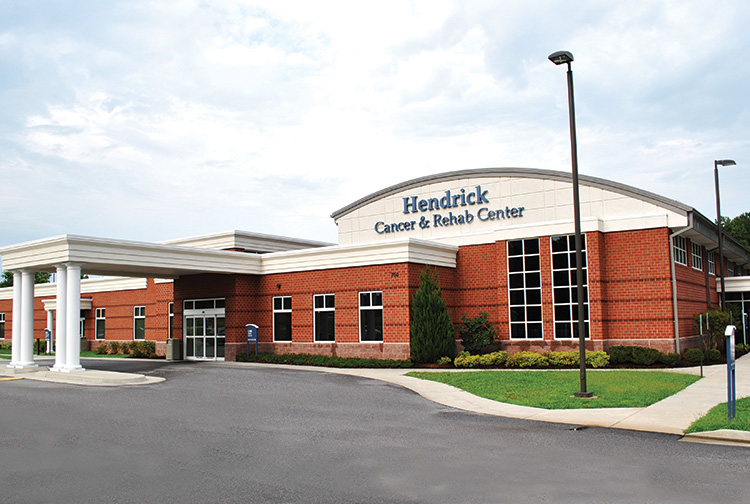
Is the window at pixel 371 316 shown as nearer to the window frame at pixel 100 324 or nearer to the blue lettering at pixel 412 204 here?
the blue lettering at pixel 412 204

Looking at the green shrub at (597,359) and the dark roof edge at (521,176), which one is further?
the dark roof edge at (521,176)

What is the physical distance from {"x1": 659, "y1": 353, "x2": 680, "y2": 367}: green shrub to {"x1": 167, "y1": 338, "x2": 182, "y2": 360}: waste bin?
63.8 feet

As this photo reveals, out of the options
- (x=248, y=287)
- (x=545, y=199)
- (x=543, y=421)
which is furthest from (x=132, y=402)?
(x=545, y=199)

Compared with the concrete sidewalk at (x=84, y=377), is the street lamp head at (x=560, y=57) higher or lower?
higher

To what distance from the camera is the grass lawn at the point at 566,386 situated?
1339 centimetres

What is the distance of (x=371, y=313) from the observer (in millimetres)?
24484

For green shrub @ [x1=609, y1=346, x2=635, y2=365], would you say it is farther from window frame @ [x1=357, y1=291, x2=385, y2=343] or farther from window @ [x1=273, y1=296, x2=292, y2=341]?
window @ [x1=273, y1=296, x2=292, y2=341]

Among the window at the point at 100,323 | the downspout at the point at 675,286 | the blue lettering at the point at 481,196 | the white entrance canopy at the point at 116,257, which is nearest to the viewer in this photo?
the white entrance canopy at the point at 116,257

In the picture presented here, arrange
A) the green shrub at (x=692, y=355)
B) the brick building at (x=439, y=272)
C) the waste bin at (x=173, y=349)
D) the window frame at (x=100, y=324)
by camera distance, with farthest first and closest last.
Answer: the window frame at (x=100, y=324), the waste bin at (x=173, y=349), the brick building at (x=439, y=272), the green shrub at (x=692, y=355)

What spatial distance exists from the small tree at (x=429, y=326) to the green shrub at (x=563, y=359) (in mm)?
3508

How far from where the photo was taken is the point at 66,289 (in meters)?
21.0

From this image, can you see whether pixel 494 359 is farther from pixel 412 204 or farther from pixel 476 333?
pixel 412 204

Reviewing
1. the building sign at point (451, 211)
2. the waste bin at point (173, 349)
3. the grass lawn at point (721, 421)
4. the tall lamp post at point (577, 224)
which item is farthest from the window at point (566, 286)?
the waste bin at point (173, 349)

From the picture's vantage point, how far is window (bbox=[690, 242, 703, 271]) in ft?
89.2
